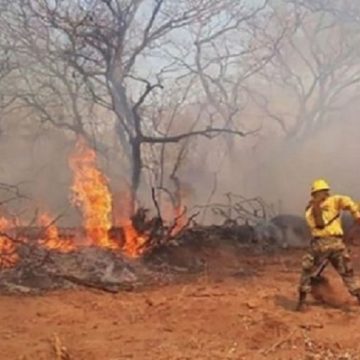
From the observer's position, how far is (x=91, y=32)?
14.5 metres

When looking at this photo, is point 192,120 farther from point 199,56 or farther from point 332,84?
point 332,84

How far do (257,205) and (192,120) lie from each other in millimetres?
4718

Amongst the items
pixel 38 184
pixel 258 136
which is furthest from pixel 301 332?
pixel 258 136

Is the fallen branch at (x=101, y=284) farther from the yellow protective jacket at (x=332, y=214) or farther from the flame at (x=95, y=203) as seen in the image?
the yellow protective jacket at (x=332, y=214)

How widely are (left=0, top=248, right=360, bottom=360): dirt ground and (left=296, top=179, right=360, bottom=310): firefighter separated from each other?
0.37 metres

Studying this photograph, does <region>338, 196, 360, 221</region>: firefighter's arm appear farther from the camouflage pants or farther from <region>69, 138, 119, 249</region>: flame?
<region>69, 138, 119, 249</region>: flame

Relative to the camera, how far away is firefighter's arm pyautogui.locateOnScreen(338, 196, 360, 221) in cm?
895

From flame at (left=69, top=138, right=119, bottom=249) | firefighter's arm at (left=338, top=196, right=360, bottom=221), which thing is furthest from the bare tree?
firefighter's arm at (left=338, top=196, right=360, bottom=221)

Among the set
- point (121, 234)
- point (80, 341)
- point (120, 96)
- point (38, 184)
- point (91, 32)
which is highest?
point (91, 32)

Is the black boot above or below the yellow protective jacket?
below

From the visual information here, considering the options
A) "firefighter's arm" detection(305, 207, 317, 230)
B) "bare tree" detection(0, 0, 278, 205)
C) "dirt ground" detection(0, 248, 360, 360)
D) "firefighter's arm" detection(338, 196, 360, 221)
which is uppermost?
"bare tree" detection(0, 0, 278, 205)

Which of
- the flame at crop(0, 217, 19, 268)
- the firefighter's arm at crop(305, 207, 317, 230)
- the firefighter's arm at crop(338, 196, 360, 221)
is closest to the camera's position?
the firefighter's arm at crop(338, 196, 360, 221)

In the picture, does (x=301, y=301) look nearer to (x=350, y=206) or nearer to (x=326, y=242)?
(x=326, y=242)

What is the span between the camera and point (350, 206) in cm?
905
